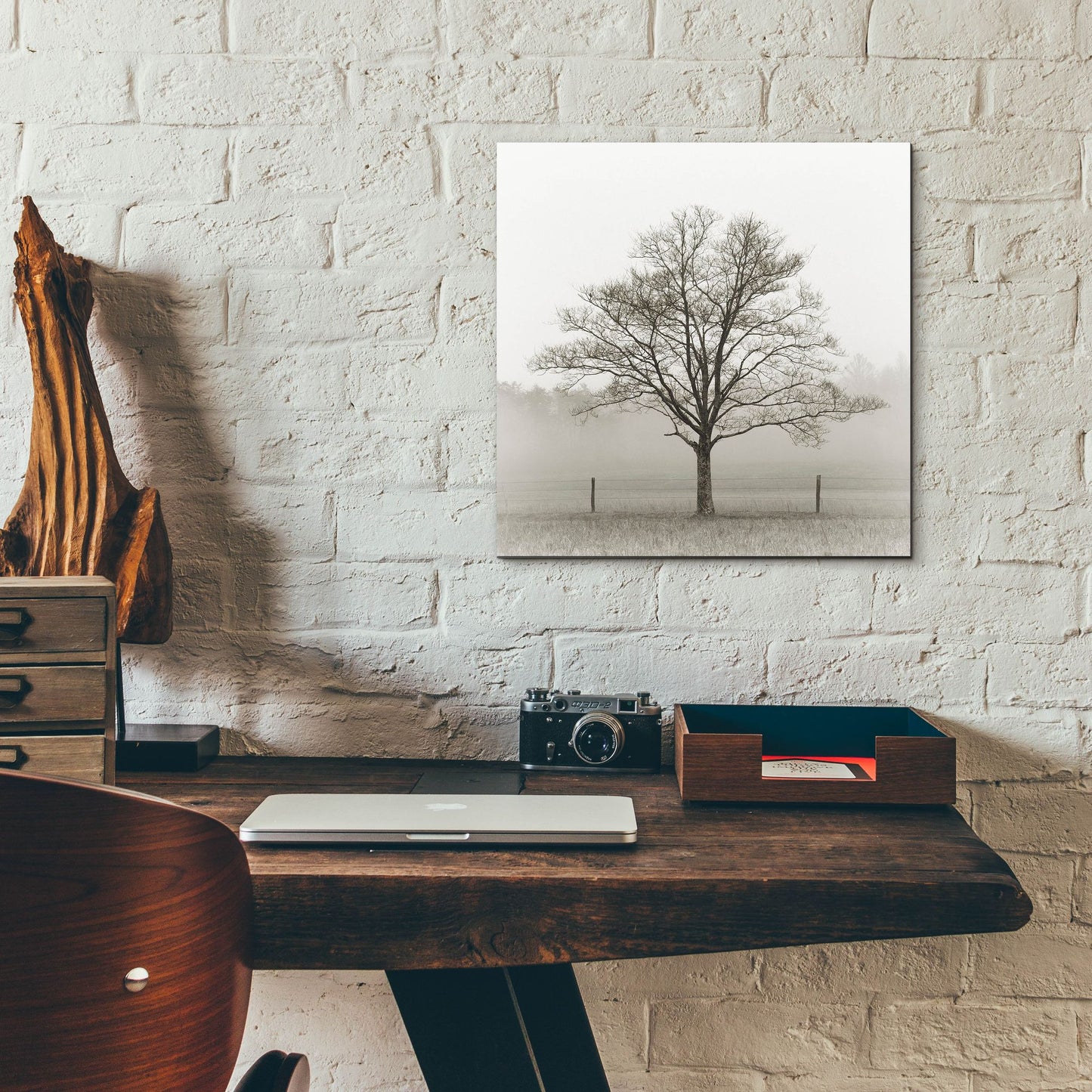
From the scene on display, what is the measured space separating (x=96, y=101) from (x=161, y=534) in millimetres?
623

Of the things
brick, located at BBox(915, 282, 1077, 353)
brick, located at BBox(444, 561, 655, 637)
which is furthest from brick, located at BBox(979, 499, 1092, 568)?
brick, located at BBox(444, 561, 655, 637)

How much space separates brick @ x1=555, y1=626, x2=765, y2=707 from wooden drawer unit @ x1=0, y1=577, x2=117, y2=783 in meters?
0.57

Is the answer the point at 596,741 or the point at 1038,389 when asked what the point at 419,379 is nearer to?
the point at 596,741

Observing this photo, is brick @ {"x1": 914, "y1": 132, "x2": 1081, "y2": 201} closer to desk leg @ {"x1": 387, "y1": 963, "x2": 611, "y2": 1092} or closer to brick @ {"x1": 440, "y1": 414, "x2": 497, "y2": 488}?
brick @ {"x1": 440, "y1": 414, "x2": 497, "y2": 488}

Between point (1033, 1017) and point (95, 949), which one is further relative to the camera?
point (1033, 1017)

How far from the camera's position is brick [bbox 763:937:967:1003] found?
1145mm

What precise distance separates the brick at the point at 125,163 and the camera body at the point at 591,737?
851mm

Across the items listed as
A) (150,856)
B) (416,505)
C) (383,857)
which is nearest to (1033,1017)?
(383,857)

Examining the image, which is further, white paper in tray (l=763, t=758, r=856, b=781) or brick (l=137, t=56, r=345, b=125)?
brick (l=137, t=56, r=345, b=125)

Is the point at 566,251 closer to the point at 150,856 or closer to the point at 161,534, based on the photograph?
the point at 161,534

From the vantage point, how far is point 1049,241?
3.72 feet

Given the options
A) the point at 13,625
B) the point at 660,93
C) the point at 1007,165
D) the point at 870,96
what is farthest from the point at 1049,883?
the point at 13,625

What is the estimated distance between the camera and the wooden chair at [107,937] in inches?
17.6

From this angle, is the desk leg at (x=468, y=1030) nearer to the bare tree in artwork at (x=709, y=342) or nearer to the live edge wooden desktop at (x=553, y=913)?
the live edge wooden desktop at (x=553, y=913)
